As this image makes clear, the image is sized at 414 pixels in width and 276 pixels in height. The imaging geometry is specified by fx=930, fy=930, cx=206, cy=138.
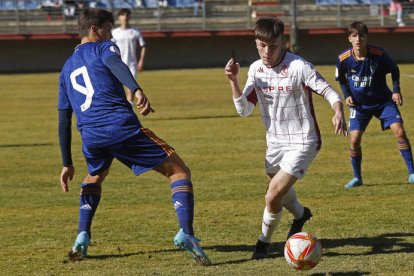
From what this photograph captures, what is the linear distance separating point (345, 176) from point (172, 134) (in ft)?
18.7

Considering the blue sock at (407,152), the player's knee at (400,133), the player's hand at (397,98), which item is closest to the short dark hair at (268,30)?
the player's hand at (397,98)

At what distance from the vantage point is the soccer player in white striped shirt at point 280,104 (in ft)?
24.3

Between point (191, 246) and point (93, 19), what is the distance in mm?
1997

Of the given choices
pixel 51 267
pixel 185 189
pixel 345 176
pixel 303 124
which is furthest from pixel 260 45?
pixel 345 176

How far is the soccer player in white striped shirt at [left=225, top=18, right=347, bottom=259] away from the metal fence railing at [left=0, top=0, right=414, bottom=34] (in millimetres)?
33981

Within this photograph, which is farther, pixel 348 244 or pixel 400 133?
pixel 400 133

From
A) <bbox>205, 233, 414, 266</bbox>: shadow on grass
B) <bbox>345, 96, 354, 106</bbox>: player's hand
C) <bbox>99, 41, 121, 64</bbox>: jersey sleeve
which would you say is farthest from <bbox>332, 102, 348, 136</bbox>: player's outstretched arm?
<bbox>345, 96, 354, 106</bbox>: player's hand

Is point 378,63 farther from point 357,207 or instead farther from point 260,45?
point 260,45

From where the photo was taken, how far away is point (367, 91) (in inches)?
449

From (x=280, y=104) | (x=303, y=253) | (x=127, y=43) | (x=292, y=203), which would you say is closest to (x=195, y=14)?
(x=127, y=43)

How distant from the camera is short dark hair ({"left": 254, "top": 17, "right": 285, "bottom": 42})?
7309 millimetres

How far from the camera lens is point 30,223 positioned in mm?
9586

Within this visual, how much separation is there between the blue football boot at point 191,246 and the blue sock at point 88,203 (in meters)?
0.99

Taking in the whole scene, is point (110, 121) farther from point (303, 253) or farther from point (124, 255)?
point (303, 253)
